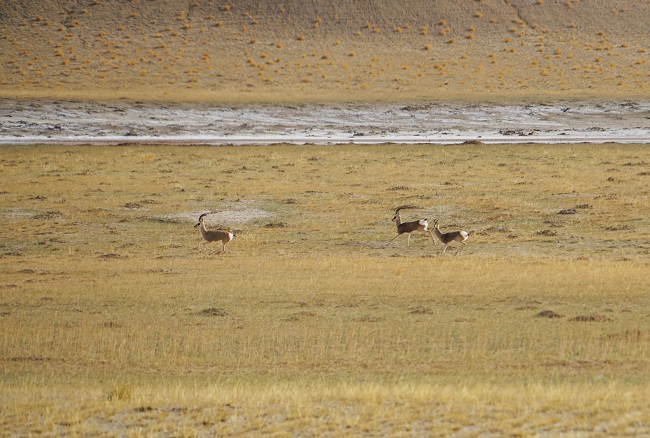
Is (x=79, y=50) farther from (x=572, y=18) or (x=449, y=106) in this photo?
(x=572, y=18)

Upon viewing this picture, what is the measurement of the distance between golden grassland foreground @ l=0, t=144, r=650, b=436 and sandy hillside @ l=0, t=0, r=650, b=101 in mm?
29598

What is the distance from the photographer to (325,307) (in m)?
17.0

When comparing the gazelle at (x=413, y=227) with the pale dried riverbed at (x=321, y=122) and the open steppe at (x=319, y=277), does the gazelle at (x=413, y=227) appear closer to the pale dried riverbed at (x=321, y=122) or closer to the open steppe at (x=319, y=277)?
the open steppe at (x=319, y=277)

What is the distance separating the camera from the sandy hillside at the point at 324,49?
6356 centimetres

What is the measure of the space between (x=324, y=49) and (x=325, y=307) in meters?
58.6

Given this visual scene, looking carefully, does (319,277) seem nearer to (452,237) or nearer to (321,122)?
(452,237)

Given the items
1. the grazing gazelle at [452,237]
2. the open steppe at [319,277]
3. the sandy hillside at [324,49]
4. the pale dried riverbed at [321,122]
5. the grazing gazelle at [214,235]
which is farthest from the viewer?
the sandy hillside at [324,49]

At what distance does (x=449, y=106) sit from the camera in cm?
5591

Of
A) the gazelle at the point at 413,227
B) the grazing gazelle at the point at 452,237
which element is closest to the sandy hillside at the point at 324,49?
the gazelle at the point at 413,227

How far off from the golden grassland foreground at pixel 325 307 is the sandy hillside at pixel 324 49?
29598 millimetres

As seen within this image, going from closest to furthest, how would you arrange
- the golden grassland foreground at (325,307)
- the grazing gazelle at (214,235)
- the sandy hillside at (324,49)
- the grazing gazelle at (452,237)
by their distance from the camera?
the golden grassland foreground at (325,307), the grazing gazelle at (452,237), the grazing gazelle at (214,235), the sandy hillside at (324,49)

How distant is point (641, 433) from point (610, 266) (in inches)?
424

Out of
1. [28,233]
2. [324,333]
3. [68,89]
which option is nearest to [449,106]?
[68,89]

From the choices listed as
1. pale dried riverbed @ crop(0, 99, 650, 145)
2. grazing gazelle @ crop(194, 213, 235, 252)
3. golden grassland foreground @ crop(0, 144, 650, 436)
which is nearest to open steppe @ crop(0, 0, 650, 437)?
golden grassland foreground @ crop(0, 144, 650, 436)
